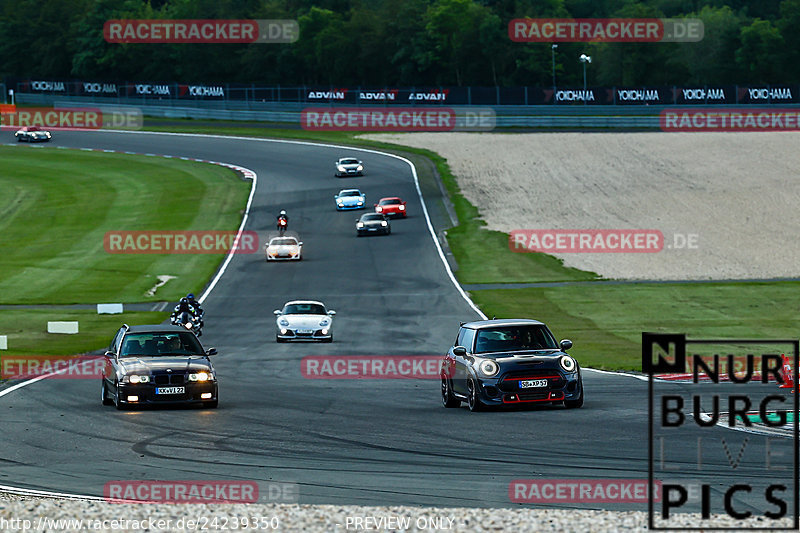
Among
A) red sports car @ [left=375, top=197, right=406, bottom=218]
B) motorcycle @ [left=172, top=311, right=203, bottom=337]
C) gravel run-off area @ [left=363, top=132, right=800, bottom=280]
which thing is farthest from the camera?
red sports car @ [left=375, top=197, right=406, bottom=218]

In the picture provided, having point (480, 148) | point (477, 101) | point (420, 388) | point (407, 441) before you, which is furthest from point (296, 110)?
point (407, 441)

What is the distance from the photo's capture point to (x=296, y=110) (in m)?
105

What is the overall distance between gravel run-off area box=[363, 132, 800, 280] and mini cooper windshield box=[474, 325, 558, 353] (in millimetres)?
30736

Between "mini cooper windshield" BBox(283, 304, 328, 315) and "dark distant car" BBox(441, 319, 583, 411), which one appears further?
"mini cooper windshield" BBox(283, 304, 328, 315)

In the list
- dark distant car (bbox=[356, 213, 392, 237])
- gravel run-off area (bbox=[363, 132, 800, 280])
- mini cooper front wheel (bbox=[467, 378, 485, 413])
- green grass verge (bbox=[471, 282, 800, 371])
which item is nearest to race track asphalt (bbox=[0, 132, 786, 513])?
mini cooper front wheel (bbox=[467, 378, 485, 413])

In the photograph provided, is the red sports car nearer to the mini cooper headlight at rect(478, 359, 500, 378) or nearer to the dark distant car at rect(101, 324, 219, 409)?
the dark distant car at rect(101, 324, 219, 409)

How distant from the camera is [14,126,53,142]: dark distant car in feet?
326

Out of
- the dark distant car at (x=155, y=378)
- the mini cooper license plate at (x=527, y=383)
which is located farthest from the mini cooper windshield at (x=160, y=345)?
the mini cooper license plate at (x=527, y=383)

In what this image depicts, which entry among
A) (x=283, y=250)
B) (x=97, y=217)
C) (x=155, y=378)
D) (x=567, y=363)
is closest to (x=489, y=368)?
(x=567, y=363)

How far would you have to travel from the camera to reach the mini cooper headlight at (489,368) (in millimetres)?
17703

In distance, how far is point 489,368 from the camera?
698 inches

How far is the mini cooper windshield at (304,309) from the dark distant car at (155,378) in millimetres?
13890

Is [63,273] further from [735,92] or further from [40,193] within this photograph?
[735,92]

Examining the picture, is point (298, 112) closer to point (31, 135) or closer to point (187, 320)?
point (31, 135)
